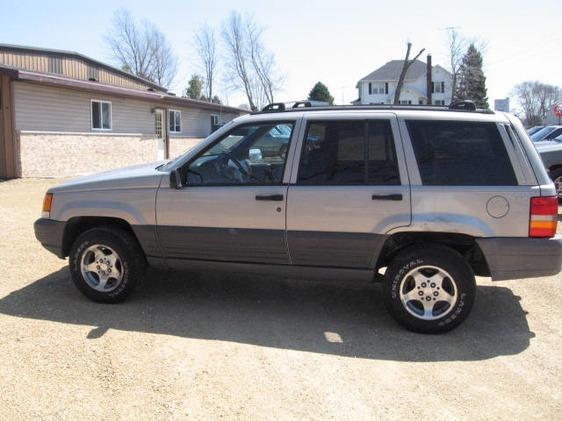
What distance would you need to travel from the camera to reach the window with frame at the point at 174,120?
89.3ft

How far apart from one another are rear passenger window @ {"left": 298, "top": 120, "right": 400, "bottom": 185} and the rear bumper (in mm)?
942

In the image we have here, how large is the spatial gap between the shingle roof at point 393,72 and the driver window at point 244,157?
246 ft

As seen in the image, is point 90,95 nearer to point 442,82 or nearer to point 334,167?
point 334,167

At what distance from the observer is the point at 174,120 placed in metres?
27.7

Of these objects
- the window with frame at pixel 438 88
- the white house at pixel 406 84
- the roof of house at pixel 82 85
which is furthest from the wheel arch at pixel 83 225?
the window with frame at pixel 438 88

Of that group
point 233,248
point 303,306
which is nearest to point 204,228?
point 233,248

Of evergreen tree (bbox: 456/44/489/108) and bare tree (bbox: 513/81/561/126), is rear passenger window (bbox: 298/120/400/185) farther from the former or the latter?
bare tree (bbox: 513/81/561/126)

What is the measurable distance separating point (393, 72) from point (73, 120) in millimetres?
64979

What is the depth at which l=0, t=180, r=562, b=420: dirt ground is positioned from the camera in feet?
11.1

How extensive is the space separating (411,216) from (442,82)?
3126 inches

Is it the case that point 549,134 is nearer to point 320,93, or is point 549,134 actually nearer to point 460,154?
point 460,154

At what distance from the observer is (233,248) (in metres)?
4.81

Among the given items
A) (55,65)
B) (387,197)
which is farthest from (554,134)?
(55,65)

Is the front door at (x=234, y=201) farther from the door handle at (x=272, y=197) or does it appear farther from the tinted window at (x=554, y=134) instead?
the tinted window at (x=554, y=134)
